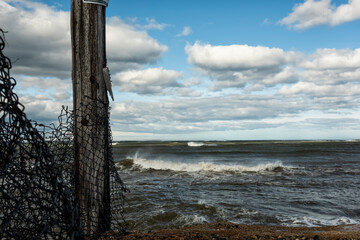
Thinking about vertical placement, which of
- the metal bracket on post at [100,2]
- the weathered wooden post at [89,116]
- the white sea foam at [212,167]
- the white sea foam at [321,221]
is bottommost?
the white sea foam at [212,167]

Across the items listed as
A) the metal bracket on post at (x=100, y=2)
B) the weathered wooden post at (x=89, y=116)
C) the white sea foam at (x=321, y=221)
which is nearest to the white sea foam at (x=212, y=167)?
the white sea foam at (x=321, y=221)

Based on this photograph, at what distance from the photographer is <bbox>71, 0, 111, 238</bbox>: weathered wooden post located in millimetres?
3930

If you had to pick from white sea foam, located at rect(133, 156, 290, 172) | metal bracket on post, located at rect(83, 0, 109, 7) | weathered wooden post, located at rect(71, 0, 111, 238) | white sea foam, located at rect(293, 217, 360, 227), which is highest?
metal bracket on post, located at rect(83, 0, 109, 7)

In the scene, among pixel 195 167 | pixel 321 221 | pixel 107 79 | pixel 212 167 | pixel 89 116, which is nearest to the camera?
pixel 89 116

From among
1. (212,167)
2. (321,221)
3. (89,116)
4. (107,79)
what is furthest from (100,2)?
(212,167)

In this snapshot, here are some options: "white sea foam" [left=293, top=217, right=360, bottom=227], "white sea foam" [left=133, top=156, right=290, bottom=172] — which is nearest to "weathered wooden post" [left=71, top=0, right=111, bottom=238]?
"white sea foam" [left=293, top=217, right=360, bottom=227]

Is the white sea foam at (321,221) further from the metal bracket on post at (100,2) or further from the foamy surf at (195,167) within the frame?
Result: the foamy surf at (195,167)

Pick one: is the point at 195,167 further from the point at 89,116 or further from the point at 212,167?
the point at 89,116

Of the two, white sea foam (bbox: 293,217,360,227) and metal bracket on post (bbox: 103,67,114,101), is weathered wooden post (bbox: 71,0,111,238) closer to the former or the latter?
metal bracket on post (bbox: 103,67,114,101)

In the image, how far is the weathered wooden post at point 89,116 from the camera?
3930mm

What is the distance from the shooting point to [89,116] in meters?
4.00

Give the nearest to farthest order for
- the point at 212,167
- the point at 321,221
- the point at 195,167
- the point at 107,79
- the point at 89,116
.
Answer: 1. the point at 89,116
2. the point at 107,79
3. the point at 321,221
4. the point at 212,167
5. the point at 195,167

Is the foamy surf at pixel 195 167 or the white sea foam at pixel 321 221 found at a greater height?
the white sea foam at pixel 321 221

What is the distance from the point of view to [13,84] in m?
2.47
